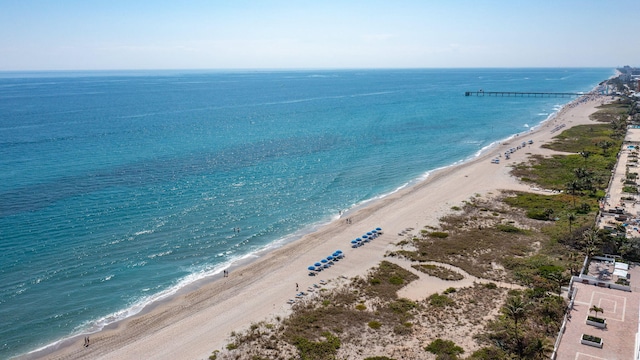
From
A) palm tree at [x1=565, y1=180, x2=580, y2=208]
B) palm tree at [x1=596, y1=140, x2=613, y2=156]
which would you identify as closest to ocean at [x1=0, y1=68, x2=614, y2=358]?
palm tree at [x1=596, y1=140, x2=613, y2=156]

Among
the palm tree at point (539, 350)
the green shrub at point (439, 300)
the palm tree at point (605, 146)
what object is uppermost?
the palm tree at point (605, 146)

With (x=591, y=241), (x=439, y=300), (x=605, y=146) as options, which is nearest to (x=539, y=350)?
(x=439, y=300)

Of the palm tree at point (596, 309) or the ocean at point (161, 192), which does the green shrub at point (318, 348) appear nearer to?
the ocean at point (161, 192)

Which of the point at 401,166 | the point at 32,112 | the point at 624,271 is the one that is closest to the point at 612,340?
the point at 624,271

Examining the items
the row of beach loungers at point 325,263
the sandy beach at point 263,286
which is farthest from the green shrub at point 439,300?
the row of beach loungers at point 325,263

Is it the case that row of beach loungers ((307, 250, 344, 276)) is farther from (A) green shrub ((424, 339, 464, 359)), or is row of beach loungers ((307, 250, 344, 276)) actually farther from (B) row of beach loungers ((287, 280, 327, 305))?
(A) green shrub ((424, 339, 464, 359))
